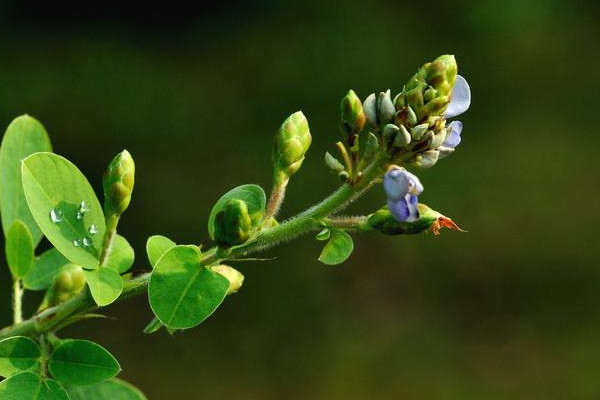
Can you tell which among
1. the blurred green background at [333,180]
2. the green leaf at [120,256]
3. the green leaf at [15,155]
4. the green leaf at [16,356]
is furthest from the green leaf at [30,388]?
the blurred green background at [333,180]

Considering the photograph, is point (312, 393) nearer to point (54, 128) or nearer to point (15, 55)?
point (54, 128)

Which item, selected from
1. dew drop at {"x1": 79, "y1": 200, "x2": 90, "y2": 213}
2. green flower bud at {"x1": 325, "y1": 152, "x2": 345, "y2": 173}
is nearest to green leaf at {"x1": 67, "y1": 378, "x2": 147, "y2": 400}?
dew drop at {"x1": 79, "y1": 200, "x2": 90, "y2": 213}

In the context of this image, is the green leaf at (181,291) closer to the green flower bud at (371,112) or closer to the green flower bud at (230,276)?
the green flower bud at (230,276)

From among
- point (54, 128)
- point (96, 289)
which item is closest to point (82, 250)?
point (96, 289)

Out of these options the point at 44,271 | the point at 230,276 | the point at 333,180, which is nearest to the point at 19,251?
the point at 44,271

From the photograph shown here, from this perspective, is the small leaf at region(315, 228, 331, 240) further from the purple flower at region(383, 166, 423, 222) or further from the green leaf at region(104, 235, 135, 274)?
the green leaf at region(104, 235, 135, 274)
